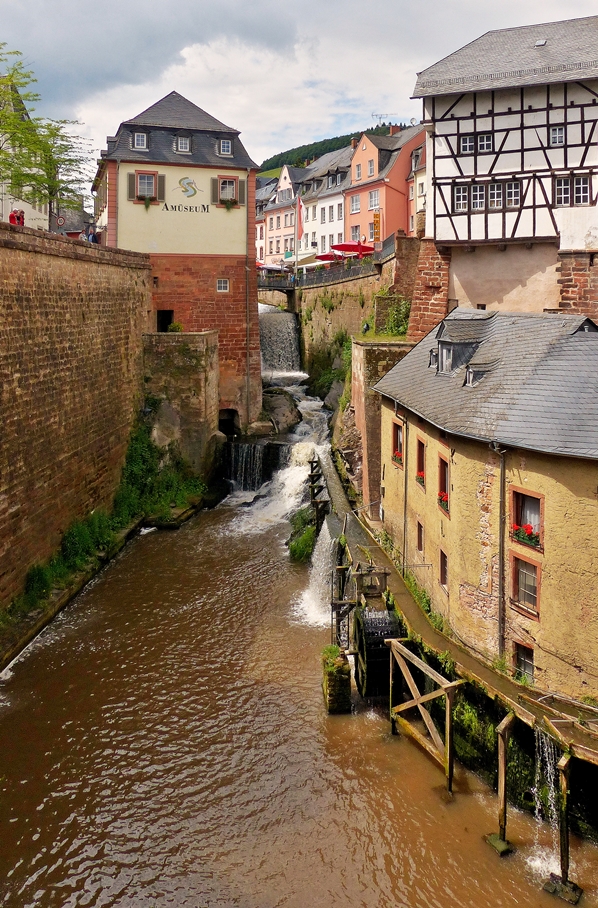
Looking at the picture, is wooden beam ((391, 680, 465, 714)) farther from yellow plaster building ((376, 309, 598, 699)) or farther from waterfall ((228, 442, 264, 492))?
waterfall ((228, 442, 264, 492))

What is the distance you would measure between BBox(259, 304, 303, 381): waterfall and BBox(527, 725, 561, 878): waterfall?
26950 mm

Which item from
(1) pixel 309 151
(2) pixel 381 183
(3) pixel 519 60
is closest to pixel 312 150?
(1) pixel 309 151

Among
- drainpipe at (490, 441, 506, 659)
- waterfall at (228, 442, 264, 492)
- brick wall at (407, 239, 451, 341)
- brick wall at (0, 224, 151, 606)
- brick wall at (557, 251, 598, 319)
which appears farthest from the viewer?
waterfall at (228, 442, 264, 492)

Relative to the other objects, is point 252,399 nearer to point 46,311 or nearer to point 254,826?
point 46,311

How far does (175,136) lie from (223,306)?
638 centimetres

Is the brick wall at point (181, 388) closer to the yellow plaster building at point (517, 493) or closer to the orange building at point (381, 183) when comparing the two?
the yellow plaster building at point (517, 493)

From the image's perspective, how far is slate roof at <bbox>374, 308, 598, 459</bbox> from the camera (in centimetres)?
1138

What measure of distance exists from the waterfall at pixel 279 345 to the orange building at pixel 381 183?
8443 millimetres

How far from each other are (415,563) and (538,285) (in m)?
11.2

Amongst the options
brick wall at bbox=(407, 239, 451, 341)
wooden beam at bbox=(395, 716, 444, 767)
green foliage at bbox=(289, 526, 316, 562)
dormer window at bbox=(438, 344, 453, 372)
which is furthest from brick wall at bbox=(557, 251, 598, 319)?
wooden beam at bbox=(395, 716, 444, 767)

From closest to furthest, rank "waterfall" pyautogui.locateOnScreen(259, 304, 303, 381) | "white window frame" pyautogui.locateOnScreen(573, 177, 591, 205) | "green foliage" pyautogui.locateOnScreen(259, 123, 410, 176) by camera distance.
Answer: "white window frame" pyautogui.locateOnScreen(573, 177, 591, 205), "waterfall" pyautogui.locateOnScreen(259, 304, 303, 381), "green foliage" pyautogui.locateOnScreen(259, 123, 410, 176)

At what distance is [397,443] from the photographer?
18.4 m

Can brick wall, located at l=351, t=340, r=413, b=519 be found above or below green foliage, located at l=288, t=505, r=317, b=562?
above

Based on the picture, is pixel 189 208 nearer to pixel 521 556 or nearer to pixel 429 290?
pixel 429 290
